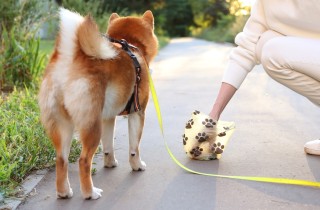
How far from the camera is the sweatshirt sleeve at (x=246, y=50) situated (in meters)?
3.98

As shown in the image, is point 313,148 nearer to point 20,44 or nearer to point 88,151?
point 88,151

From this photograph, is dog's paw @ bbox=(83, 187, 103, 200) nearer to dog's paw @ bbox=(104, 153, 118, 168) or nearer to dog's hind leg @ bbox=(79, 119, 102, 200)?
dog's hind leg @ bbox=(79, 119, 102, 200)

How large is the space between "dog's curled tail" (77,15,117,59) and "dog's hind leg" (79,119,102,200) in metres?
0.43

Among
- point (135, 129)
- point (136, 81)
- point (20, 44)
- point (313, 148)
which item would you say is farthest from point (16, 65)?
point (313, 148)

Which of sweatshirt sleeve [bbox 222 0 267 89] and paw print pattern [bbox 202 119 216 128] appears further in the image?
sweatshirt sleeve [bbox 222 0 267 89]

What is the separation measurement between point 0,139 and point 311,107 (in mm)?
4053

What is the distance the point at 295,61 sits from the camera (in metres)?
3.65

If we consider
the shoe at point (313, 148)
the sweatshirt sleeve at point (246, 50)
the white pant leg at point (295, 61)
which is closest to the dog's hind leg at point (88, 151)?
the sweatshirt sleeve at point (246, 50)

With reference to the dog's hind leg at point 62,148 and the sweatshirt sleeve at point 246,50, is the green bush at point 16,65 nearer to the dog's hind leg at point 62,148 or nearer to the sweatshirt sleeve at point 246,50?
the sweatshirt sleeve at point 246,50

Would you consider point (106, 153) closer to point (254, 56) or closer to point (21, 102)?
point (254, 56)

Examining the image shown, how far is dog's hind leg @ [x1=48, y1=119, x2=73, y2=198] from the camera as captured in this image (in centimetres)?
310

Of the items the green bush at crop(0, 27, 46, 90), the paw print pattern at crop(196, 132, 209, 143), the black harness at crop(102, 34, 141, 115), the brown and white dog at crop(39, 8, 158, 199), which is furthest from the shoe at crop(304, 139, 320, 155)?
the green bush at crop(0, 27, 46, 90)

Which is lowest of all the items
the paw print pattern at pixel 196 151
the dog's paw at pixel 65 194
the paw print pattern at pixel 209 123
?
the paw print pattern at pixel 196 151

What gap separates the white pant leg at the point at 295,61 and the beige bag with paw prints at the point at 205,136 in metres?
0.60
